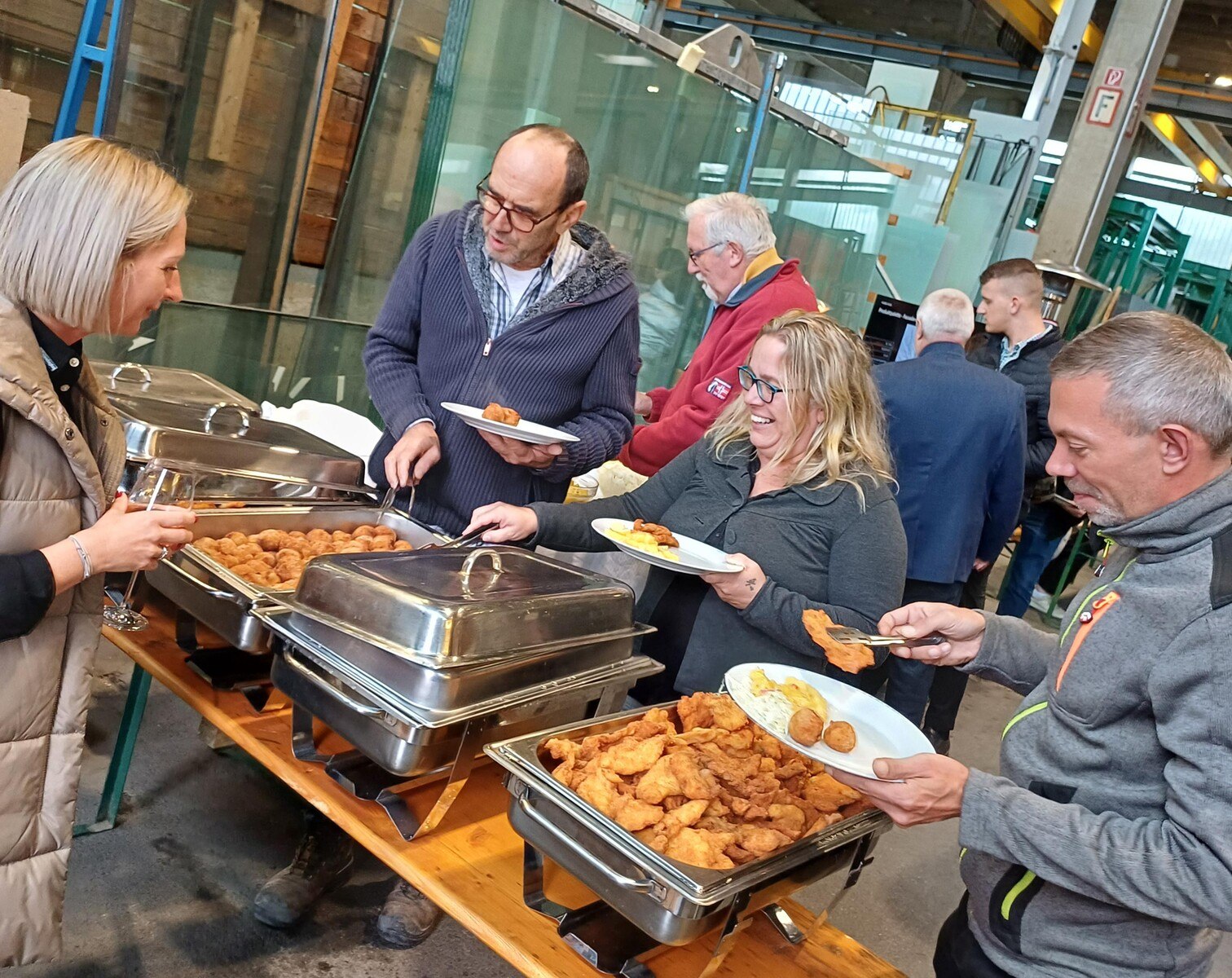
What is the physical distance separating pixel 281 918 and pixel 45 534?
1487 mm

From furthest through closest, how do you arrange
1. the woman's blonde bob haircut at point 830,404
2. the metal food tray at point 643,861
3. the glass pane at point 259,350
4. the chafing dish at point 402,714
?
the glass pane at point 259,350
the woman's blonde bob haircut at point 830,404
the chafing dish at point 402,714
the metal food tray at point 643,861

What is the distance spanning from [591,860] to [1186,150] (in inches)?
737

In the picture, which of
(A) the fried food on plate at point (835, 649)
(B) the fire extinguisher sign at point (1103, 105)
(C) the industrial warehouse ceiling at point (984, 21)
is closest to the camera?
(A) the fried food on plate at point (835, 649)

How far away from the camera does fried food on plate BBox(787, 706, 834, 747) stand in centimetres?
141

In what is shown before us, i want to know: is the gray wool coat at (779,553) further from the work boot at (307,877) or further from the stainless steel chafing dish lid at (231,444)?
the work boot at (307,877)

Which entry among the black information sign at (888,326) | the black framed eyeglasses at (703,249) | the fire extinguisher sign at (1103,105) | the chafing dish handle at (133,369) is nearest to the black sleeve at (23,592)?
the chafing dish handle at (133,369)

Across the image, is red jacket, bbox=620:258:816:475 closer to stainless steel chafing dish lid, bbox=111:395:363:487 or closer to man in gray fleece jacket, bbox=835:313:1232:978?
stainless steel chafing dish lid, bbox=111:395:363:487

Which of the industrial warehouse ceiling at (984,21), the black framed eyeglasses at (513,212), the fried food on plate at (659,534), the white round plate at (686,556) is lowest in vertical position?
the white round plate at (686,556)

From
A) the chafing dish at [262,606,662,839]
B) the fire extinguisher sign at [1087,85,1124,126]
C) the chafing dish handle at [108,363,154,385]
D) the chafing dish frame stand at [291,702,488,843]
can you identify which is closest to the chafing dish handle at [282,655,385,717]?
the chafing dish at [262,606,662,839]

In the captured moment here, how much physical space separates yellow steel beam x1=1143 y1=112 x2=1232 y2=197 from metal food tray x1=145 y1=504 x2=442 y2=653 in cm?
1552

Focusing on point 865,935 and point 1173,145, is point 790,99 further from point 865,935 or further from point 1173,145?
point 1173,145

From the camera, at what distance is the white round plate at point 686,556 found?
6.12 feet

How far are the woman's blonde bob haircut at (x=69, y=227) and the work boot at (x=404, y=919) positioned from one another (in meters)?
1.73

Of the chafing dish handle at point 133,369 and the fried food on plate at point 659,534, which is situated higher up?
the fried food on plate at point 659,534
